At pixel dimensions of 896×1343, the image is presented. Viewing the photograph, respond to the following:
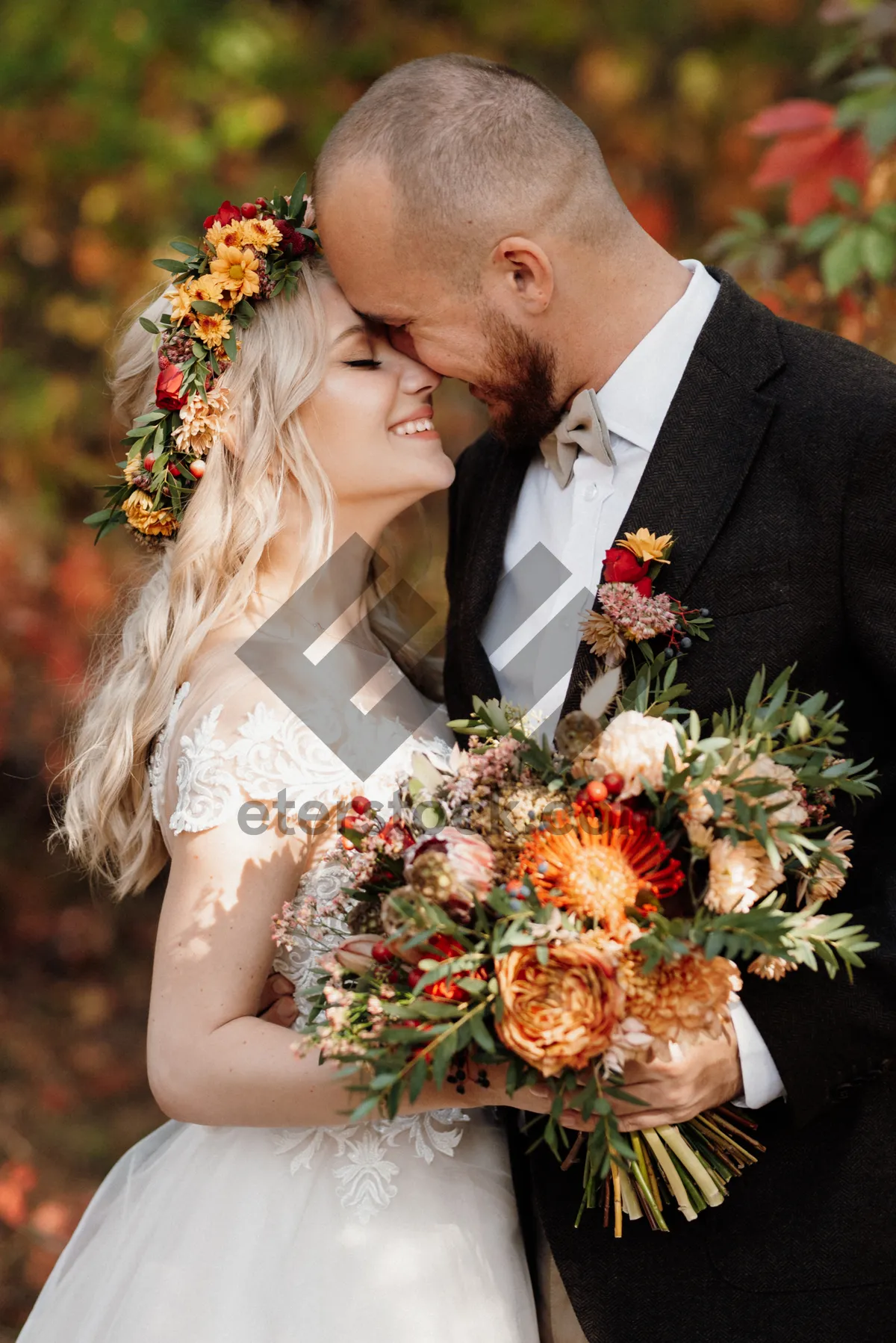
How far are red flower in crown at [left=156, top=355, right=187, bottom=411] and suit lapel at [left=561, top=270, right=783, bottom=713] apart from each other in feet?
3.18

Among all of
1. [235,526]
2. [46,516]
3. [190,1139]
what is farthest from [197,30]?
[190,1139]

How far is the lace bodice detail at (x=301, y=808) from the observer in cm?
216

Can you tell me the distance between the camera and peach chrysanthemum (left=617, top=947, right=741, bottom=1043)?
5.11ft

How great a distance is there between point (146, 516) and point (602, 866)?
1.45 meters

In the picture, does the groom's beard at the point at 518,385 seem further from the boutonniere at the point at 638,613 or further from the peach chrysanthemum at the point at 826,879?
the peach chrysanthemum at the point at 826,879

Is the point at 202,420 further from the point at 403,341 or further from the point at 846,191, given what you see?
the point at 846,191

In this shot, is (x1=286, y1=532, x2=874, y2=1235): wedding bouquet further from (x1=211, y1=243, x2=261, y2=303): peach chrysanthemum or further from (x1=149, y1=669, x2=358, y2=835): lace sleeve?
(x1=211, y1=243, x2=261, y2=303): peach chrysanthemum

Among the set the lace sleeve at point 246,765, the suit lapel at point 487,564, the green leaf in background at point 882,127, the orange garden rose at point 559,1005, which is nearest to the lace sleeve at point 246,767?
the lace sleeve at point 246,765

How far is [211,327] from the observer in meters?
2.54

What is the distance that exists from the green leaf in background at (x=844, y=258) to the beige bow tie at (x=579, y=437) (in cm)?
106

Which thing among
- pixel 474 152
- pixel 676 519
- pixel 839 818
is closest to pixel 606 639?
pixel 676 519

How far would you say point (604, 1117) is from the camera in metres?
1.59

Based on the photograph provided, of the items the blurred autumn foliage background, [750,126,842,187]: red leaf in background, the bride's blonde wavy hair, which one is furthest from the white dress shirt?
the blurred autumn foliage background

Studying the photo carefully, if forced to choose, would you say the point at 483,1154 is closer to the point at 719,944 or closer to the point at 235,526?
the point at 719,944
